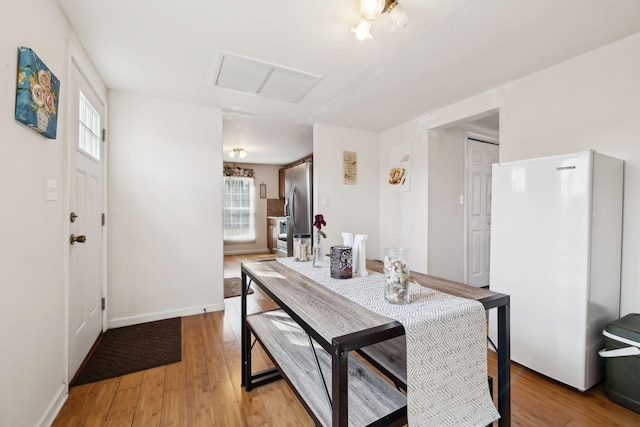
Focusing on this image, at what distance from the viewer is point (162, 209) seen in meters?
2.70

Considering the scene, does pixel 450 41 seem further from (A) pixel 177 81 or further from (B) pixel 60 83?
(B) pixel 60 83

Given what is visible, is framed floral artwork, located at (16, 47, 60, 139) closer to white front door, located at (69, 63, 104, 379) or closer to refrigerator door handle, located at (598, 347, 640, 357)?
white front door, located at (69, 63, 104, 379)

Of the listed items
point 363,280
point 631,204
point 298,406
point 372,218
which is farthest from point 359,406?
point 372,218

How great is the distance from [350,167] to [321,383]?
2863 millimetres

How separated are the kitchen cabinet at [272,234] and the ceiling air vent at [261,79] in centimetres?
400

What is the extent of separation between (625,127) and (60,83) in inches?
135

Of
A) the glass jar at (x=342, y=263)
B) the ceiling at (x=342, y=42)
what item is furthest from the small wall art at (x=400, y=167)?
the glass jar at (x=342, y=263)

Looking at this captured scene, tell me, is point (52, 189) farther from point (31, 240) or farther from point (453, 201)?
point (453, 201)

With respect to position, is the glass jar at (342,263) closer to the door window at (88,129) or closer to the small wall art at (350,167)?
the door window at (88,129)

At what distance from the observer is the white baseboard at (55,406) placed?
4.37ft

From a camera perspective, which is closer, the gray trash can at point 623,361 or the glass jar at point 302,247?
the gray trash can at point 623,361

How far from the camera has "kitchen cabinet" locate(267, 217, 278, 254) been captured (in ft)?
20.7

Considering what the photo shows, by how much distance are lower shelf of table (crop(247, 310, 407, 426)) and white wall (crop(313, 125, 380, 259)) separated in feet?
6.59

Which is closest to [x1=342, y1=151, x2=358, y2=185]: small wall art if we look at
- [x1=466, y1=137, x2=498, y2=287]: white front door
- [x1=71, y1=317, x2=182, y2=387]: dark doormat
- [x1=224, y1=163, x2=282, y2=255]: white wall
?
[x1=466, y1=137, x2=498, y2=287]: white front door
